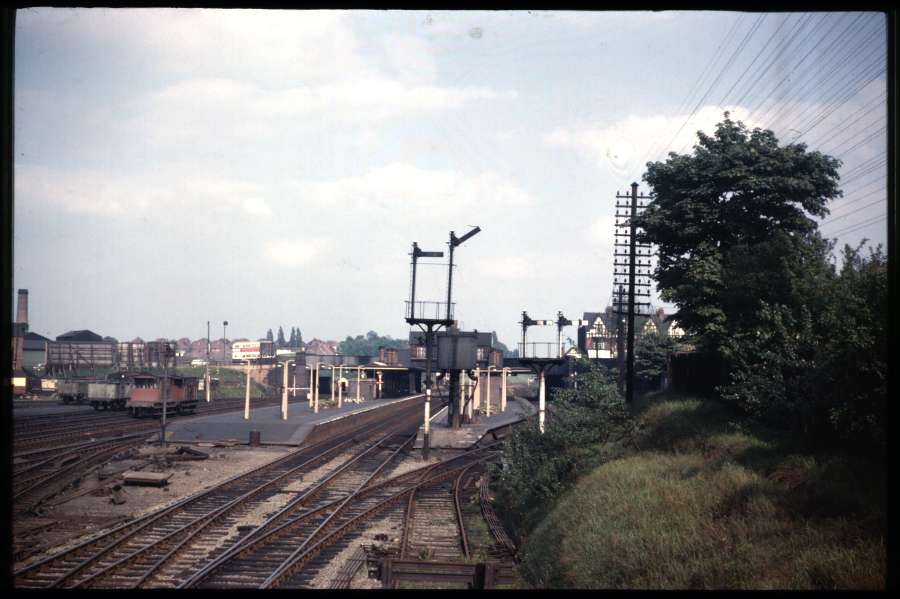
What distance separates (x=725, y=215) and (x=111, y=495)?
22688 mm

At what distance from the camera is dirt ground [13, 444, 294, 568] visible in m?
16.4

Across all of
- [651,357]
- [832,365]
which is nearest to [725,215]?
[832,365]

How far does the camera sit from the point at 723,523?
11609mm

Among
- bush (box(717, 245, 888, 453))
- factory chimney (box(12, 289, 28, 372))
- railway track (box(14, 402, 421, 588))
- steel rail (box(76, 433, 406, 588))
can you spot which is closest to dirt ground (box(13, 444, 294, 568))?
railway track (box(14, 402, 421, 588))

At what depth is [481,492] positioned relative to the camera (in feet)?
81.5

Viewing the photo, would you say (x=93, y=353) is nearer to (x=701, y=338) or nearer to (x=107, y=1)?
(x=701, y=338)

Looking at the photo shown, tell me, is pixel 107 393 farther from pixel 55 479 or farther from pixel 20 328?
pixel 20 328

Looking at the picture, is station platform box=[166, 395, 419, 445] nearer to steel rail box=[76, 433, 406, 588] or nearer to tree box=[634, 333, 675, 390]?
steel rail box=[76, 433, 406, 588]

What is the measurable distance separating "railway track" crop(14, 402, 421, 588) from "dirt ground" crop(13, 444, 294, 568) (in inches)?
25.0

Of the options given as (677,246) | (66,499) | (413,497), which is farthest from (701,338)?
(66,499)

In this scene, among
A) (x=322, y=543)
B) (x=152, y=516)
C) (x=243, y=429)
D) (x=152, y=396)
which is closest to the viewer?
(x=322, y=543)

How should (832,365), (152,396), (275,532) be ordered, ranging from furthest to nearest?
(152,396) < (275,532) < (832,365)

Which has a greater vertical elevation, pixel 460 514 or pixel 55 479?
pixel 55 479

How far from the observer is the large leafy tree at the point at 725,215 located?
23.6 m
